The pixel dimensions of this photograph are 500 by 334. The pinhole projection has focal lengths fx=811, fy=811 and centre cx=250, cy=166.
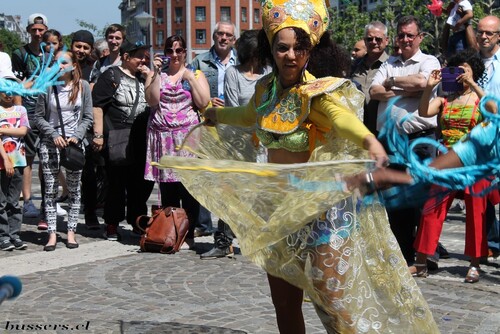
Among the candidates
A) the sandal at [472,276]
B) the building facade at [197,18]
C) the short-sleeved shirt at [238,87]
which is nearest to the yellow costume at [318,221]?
the sandal at [472,276]

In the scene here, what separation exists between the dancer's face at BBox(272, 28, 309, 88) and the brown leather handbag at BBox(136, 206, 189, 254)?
4.18 metres

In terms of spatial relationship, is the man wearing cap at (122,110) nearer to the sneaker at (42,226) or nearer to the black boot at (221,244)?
the sneaker at (42,226)

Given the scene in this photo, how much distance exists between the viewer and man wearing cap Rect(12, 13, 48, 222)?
1002 cm

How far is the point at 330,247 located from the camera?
12.4 feet

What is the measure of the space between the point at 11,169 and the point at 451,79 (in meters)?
4.37

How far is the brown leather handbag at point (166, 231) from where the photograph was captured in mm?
7957

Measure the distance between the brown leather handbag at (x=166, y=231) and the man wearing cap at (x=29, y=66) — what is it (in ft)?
8.76

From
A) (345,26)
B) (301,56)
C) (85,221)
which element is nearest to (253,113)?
(301,56)

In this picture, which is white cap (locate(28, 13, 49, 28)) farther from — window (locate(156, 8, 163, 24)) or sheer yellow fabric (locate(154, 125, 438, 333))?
window (locate(156, 8, 163, 24))

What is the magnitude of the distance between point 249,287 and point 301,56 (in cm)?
291

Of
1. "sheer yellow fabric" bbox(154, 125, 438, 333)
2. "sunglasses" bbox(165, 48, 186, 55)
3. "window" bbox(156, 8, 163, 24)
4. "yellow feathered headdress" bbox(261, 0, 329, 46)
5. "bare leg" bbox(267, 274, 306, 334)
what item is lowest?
"bare leg" bbox(267, 274, 306, 334)

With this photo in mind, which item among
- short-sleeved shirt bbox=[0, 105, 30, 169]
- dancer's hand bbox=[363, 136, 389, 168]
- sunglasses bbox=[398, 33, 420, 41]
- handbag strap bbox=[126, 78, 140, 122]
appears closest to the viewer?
dancer's hand bbox=[363, 136, 389, 168]

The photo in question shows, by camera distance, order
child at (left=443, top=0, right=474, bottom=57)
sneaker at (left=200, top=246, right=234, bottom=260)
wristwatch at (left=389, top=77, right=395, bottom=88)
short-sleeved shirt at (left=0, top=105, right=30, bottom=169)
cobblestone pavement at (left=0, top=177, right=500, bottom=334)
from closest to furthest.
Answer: cobblestone pavement at (left=0, top=177, right=500, bottom=334)
wristwatch at (left=389, top=77, right=395, bottom=88)
sneaker at (left=200, top=246, right=234, bottom=260)
short-sleeved shirt at (left=0, top=105, right=30, bottom=169)
child at (left=443, top=0, right=474, bottom=57)

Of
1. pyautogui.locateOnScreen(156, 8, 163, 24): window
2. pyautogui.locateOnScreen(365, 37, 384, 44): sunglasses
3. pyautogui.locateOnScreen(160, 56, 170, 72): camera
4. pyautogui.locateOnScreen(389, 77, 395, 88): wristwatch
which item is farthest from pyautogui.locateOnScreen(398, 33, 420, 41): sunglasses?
pyautogui.locateOnScreen(156, 8, 163, 24): window
